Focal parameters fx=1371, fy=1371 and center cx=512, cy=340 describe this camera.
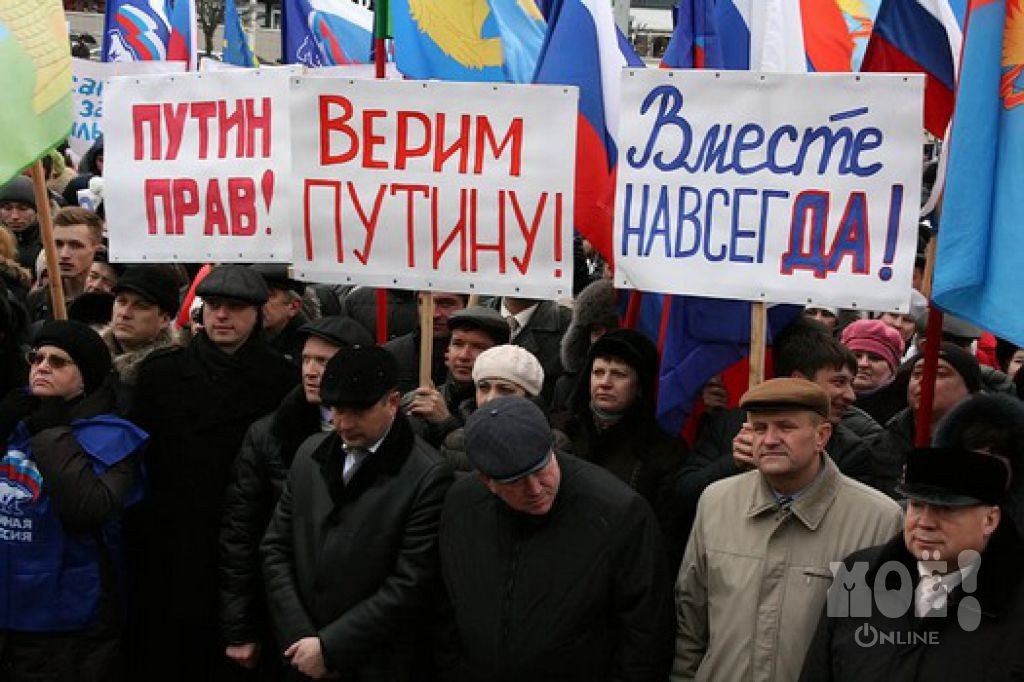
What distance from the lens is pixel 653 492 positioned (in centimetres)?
446

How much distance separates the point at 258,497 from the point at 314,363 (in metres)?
0.51

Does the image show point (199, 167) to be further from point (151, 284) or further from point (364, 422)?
point (364, 422)

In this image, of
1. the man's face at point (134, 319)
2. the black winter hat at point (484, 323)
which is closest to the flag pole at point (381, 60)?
the black winter hat at point (484, 323)

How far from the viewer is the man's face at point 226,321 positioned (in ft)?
16.8

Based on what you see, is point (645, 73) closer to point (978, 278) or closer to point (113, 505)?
point (978, 278)

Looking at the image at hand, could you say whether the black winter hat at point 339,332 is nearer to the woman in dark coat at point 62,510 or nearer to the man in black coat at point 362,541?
the man in black coat at point 362,541

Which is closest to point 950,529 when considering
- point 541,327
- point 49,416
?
point 49,416

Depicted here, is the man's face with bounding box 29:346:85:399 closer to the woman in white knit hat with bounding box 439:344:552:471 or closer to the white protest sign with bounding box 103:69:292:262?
the white protest sign with bounding box 103:69:292:262

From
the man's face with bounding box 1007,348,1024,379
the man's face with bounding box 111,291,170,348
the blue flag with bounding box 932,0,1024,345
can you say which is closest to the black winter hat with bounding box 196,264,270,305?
the man's face with bounding box 111,291,170,348

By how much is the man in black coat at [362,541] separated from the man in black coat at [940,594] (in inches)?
53.0

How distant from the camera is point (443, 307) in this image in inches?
253

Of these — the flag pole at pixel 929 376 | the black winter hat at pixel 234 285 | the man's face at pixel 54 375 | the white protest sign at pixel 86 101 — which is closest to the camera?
the flag pole at pixel 929 376

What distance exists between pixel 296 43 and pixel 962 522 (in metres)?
7.21

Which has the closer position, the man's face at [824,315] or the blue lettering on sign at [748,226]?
the blue lettering on sign at [748,226]
